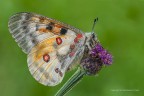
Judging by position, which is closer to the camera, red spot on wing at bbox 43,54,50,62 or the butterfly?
the butterfly

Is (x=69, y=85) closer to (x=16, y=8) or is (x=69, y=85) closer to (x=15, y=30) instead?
(x=15, y=30)

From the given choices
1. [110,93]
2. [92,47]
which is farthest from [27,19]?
[110,93]

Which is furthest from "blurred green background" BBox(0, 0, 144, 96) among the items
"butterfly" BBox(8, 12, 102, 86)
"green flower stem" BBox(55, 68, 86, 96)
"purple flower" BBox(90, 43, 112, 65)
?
"green flower stem" BBox(55, 68, 86, 96)

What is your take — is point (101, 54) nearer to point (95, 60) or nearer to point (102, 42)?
point (95, 60)

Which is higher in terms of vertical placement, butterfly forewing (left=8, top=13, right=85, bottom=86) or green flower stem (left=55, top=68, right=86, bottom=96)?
butterfly forewing (left=8, top=13, right=85, bottom=86)

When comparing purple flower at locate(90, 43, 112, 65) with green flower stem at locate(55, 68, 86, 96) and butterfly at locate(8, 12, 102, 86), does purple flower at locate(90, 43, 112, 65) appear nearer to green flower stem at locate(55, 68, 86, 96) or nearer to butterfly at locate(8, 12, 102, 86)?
butterfly at locate(8, 12, 102, 86)

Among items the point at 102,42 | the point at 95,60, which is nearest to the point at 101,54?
the point at 95,60
